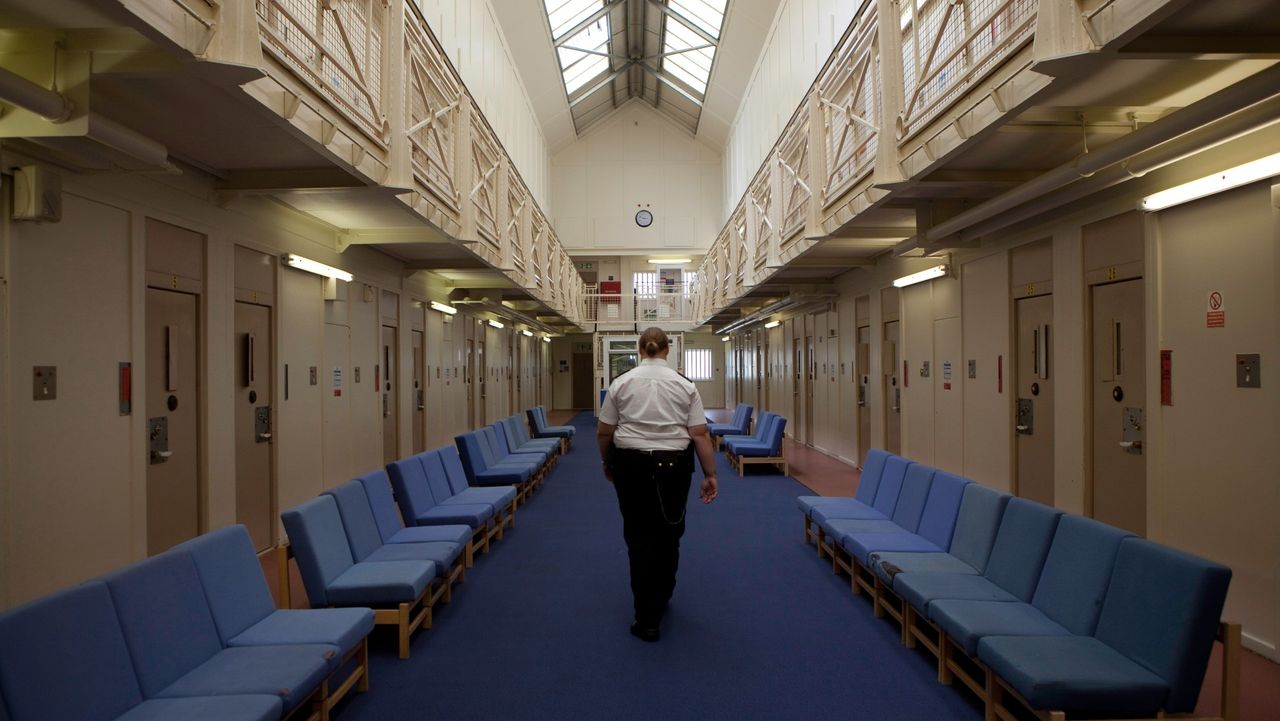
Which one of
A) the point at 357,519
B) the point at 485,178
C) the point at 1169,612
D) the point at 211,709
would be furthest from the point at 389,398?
the point at 1169,612

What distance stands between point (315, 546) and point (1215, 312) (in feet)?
15.8

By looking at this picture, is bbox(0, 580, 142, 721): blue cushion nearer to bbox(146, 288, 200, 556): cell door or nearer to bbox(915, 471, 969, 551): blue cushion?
bbox(146, 288, 200, 556): cell door

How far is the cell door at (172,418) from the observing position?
3986mm

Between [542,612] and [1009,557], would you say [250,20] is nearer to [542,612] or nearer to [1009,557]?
[542,612]

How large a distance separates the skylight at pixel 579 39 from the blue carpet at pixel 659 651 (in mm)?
13344

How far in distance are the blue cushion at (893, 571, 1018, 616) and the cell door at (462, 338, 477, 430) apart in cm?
904

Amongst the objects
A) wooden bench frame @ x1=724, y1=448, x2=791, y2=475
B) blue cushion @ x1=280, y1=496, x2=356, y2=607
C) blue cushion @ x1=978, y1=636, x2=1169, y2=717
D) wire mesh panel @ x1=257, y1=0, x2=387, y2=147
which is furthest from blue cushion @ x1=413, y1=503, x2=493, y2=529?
wooden bench frame @ x1=724, y1=448, x2=791, y2=475

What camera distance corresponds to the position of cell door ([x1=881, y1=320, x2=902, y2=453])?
8.20 meters

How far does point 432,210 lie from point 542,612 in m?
3.36

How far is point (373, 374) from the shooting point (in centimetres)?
737

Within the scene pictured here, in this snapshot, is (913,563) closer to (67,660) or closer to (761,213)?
(67,660)

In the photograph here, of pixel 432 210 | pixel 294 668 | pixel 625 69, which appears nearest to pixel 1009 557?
pixel 294 668

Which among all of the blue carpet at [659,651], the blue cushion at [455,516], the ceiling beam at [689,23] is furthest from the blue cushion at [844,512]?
the ceiling beam at [689,23]

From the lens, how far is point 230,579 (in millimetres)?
2844
